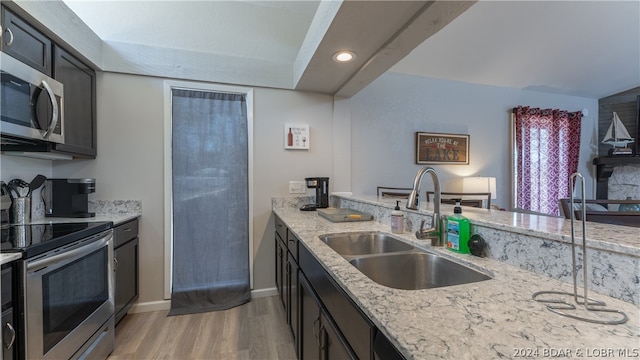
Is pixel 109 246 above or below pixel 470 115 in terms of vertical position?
below

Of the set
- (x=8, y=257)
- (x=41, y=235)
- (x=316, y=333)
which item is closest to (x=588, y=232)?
(x=316, y=333)

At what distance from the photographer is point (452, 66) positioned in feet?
10.9

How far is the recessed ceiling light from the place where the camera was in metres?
1.87

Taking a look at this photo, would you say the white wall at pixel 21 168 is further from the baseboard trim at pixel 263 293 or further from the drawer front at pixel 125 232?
the baseboard trim at pixel 263 293

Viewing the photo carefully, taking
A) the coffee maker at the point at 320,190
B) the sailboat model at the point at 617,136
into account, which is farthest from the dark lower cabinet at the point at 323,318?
the sailboat model at the point at 617,136

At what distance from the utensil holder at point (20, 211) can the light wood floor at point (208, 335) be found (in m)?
1.02

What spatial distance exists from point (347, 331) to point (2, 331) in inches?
52.8

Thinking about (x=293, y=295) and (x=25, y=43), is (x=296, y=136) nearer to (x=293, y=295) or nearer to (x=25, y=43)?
(x=293, y=295)

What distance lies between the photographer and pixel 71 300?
1.39 m

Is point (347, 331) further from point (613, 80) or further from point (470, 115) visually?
point (613, 80)

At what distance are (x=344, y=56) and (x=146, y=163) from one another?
1901 mm

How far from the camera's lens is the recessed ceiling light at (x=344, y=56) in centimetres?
187

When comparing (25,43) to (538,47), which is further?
(538,47)

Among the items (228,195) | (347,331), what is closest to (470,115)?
(228,195)
